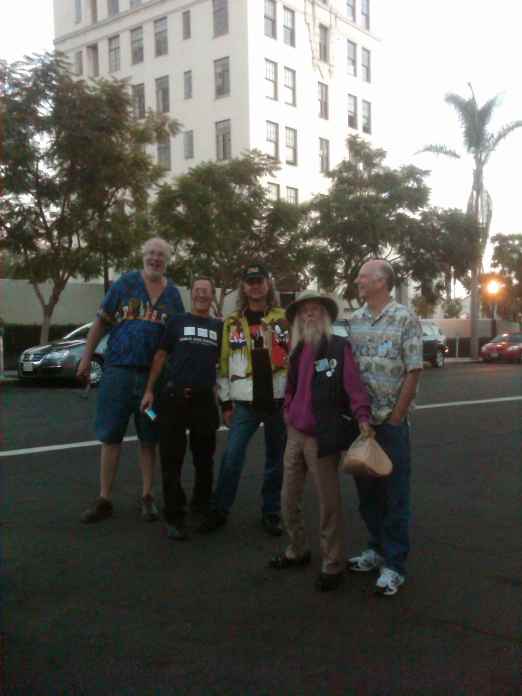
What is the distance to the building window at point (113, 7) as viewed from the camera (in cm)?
4509

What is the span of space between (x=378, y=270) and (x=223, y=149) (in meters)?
37.5

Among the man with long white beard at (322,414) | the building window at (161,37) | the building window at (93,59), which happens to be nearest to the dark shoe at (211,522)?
the man with long white beard at (322,414)

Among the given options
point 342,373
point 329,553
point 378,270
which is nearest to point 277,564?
point 329,553

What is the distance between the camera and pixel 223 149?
40.2m

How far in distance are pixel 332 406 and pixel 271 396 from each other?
1.05m

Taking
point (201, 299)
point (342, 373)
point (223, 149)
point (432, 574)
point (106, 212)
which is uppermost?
point (223, 149)

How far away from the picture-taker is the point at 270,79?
40.2m

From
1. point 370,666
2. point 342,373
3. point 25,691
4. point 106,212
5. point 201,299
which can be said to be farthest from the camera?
point 106,212

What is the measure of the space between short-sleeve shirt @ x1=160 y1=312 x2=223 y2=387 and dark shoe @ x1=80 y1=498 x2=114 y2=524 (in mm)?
1059

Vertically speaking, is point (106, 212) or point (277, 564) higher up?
point (106, 212)

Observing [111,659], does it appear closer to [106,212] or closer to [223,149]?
[106,212]

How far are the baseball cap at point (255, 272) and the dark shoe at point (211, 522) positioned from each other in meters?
1.60

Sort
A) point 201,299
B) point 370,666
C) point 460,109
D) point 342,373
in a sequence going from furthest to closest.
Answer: point 460,109, point 201,299, point 342,373, point 370,666

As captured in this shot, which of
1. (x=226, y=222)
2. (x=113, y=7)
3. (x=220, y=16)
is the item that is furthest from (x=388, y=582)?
(x=113, y=7)
